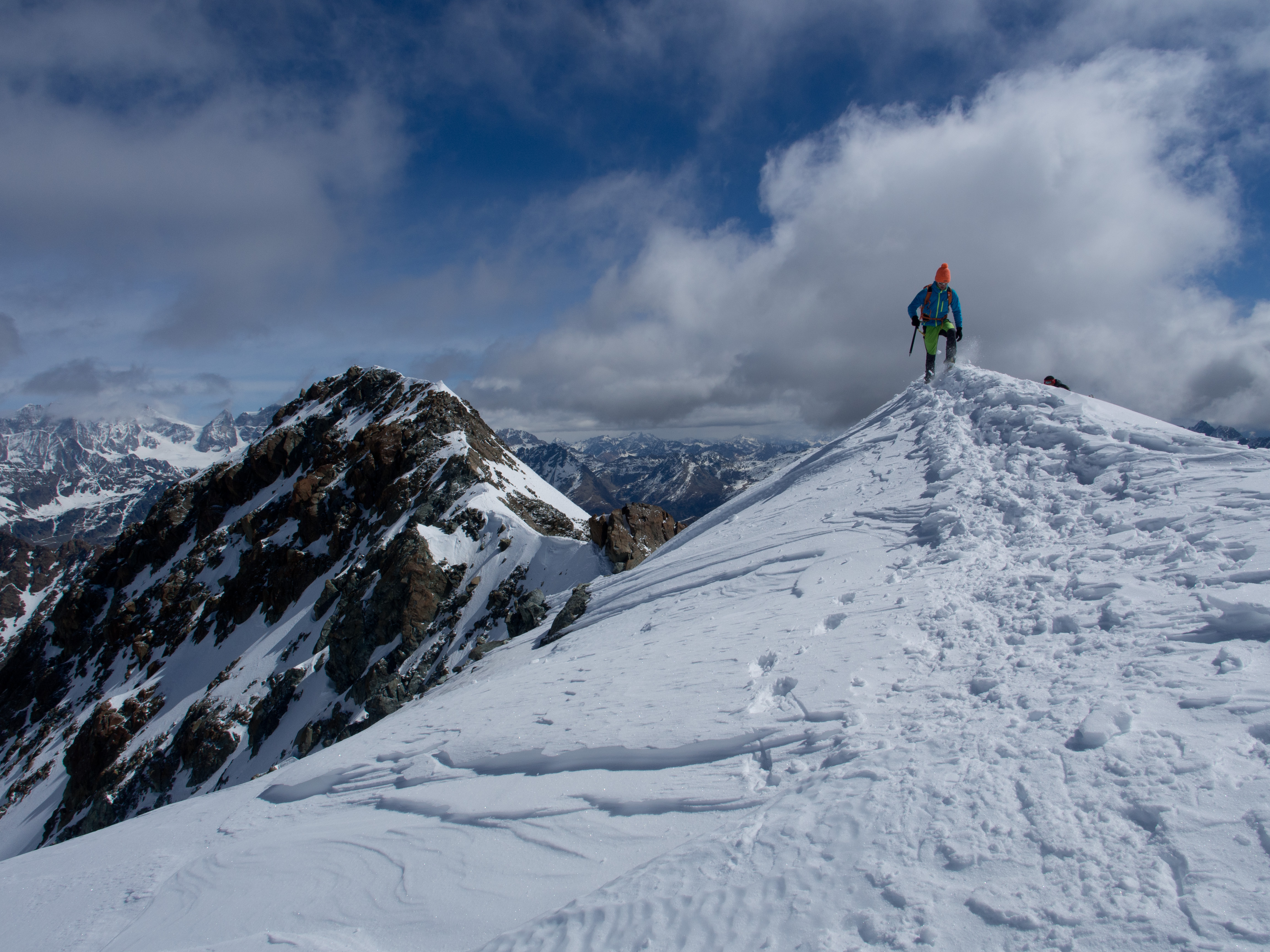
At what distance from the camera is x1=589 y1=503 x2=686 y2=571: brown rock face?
2930cm

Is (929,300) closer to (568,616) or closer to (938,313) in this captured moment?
(938,313)

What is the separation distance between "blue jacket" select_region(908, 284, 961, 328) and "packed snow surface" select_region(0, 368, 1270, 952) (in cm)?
804

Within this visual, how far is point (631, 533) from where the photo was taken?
31078mm

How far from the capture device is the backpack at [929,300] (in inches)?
687

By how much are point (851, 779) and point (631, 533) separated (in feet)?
87.8

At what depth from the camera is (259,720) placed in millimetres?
33781

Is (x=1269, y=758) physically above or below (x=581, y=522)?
below

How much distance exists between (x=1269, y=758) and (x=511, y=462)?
4795 cm

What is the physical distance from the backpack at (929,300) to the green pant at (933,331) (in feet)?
0.76

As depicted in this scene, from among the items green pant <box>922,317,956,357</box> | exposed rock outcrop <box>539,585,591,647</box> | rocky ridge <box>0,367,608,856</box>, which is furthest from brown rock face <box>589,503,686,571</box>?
green pant <box>922,317,956,357</box>

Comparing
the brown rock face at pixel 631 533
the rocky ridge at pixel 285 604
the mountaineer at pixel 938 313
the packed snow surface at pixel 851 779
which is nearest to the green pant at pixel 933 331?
the mountaineer at pixel 938 313

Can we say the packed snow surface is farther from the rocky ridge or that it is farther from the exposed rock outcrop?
the rocky ridge

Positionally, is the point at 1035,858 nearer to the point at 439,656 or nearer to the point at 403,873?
the point at 403,873

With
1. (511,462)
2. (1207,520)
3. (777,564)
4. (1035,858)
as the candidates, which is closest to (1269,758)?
(1035,858)
